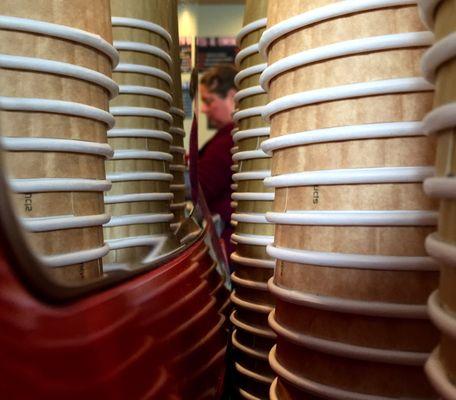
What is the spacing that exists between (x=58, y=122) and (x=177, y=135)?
65 centimetres

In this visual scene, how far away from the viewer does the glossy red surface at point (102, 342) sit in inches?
14.4

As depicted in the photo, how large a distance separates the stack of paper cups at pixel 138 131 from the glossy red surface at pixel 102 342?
12.0 inches

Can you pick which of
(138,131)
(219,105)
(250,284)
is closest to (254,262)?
(250,284)

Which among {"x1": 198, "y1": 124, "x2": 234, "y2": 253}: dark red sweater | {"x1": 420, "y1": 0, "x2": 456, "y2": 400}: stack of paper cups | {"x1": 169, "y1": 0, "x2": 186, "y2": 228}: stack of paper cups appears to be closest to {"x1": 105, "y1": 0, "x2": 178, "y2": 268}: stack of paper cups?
{"x1": 169, "y1": 0, "x2": 186, "y2": 228}: stack of paper cups

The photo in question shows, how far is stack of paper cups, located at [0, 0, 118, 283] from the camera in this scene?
56 centimetres

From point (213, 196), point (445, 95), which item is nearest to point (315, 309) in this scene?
point (445, 95)

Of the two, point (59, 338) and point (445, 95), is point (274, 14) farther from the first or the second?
point (59, 338)

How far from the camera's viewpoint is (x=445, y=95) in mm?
421

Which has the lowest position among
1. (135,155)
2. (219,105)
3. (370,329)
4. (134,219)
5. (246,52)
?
(370,329)

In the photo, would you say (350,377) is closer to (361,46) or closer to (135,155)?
(361,46)

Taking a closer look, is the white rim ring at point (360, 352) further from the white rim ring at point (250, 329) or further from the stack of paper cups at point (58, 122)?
the white rim ring at point (250, 329)

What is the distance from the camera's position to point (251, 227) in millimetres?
1132

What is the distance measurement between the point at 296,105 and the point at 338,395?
32cm

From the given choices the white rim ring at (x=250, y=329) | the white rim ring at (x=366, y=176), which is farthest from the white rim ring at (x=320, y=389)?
the white rim ring at (x=250, y=329)
